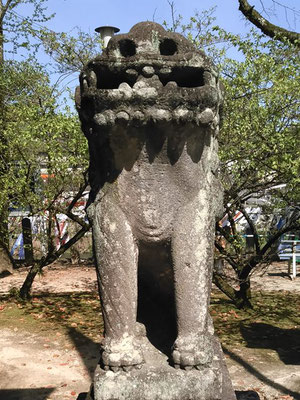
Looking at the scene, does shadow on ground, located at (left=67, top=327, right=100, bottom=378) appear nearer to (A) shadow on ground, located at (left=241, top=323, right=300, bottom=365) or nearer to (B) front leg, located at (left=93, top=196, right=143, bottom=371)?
(A) shadow on ground, located at (left=241, top=323, right=300, bottom=365)

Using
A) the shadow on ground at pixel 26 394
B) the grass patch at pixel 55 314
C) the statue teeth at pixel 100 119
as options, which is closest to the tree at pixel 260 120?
the grass patch at pixel 55 314

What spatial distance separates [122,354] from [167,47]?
5.26 ft

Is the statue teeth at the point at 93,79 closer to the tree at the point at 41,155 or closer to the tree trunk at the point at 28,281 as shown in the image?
the tree at the point at 41,155

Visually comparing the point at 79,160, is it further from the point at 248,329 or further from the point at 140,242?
the point at 140,242

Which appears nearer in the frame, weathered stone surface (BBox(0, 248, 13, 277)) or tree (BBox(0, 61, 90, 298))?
tree (BBox(0, 61, 90, 298))

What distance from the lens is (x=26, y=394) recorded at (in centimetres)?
499

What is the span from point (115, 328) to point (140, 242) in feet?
1.54

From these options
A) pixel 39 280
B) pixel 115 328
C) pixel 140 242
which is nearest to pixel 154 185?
pixel 140 242

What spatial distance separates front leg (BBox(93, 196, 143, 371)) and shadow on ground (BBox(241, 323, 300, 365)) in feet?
12.8

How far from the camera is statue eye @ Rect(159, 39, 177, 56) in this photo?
2459 millimetres

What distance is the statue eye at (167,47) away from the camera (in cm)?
246

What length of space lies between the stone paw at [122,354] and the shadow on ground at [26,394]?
2872mm

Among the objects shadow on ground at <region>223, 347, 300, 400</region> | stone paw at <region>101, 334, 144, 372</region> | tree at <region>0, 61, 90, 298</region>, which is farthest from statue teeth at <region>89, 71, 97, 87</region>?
tree at <region>0, 61, 90, 298</region>

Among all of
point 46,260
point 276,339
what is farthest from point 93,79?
point 46,260
